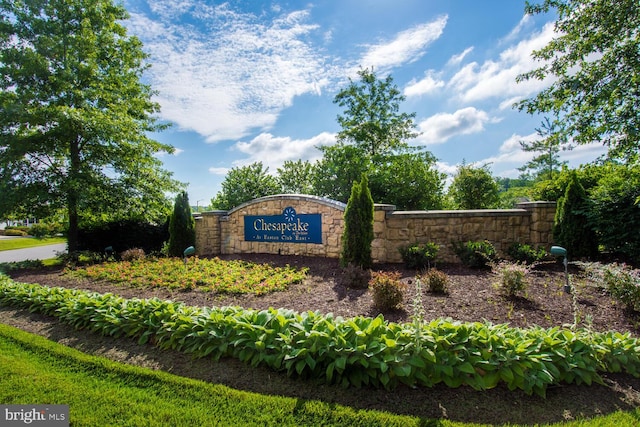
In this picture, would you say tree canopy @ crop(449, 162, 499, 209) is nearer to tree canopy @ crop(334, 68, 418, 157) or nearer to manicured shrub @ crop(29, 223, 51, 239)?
tree canopy @ crop(334, 68, 418, 157)

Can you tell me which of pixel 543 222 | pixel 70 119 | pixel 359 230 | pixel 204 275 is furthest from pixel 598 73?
pixel 70 119

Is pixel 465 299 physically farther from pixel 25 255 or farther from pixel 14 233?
pixel 14 233

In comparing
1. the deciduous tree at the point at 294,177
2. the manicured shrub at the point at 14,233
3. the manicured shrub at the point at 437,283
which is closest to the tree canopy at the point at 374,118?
the deciduous tree at the point at 294,177

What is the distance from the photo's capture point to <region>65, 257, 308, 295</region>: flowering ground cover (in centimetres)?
606

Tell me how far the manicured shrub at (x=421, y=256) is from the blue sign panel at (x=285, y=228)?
2.50 meters

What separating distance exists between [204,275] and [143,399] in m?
4.44

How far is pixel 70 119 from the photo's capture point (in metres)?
9.06

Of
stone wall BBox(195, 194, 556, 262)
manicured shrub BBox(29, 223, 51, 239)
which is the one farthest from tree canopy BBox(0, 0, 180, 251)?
stone wall BBox(195, 194, 556, 262)

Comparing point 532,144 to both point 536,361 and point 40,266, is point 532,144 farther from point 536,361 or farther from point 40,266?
point 40,266

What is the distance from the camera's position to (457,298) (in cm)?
482

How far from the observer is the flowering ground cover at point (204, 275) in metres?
6.06

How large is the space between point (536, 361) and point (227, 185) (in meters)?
15.0

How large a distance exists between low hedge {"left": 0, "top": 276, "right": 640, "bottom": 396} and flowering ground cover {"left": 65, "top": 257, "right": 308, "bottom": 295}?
2.44 m

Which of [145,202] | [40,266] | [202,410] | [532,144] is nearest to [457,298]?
[202,410]
